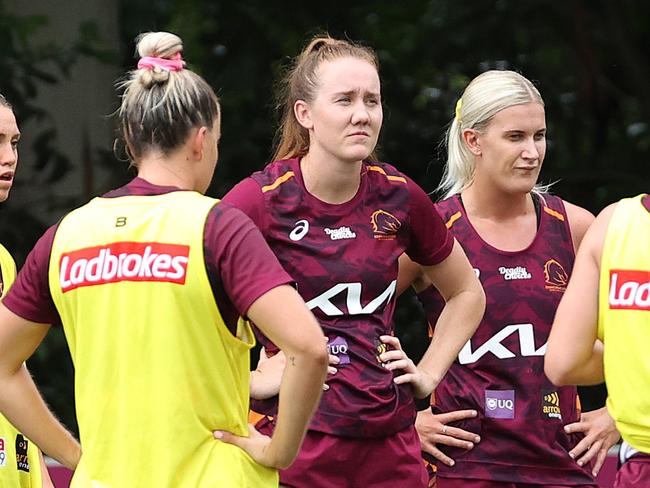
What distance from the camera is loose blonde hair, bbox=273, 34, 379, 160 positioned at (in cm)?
446

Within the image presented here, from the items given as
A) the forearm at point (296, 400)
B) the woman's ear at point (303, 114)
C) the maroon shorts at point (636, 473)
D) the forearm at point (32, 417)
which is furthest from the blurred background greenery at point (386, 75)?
the forearm at point (296, 400)

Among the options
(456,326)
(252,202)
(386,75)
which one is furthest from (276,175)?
(386,75)

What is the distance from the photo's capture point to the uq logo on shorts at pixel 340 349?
4.21m

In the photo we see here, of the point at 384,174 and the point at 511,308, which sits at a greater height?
the point at 384,174

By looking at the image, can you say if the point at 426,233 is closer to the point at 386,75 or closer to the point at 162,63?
the point at 162,63

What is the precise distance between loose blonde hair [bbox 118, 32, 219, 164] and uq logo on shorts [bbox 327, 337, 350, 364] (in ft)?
3.22

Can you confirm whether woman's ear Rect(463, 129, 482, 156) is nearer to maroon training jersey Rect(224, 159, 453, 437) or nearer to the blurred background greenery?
maroon training jersey Rect(224, 159, 453, 437)

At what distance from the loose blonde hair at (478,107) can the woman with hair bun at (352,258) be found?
54cm

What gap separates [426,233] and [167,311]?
1339 millimetres

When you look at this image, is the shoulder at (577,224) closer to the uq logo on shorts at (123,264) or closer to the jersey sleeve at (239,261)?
the jersey sleeve at (239,261)

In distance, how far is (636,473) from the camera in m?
3.45

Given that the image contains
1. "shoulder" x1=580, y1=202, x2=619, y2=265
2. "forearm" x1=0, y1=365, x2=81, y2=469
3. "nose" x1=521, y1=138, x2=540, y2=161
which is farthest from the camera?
"nose" x1=521, y1=138, x2=540, y2=161

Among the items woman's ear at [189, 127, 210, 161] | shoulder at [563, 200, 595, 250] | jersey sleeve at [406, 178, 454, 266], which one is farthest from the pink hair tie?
shoulder at [563, 200, 595, 250]

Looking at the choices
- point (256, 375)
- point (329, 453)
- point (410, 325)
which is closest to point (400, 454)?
point (329, 453)
